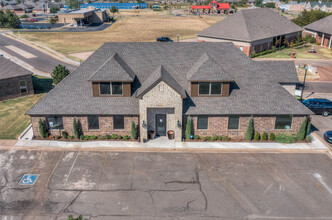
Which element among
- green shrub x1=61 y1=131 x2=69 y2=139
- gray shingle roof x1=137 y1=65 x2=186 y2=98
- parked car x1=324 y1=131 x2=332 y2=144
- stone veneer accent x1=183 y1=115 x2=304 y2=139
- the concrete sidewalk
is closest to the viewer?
gray shingle roof x1=137 y1=65 x2=186 y2=98

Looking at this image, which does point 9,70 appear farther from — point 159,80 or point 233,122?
point 233,122

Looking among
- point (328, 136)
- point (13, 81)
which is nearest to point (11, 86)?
point (13, 81)

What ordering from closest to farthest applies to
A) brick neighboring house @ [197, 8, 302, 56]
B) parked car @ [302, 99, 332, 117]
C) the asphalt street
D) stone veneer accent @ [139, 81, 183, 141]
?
1. stone veneer accent @ [139, 81, 183, 141]
2. parked car @ [302, 99, 332, 117]
3. the asphalt street
4. brick neighboring house @ [197, 8, 302, 56]

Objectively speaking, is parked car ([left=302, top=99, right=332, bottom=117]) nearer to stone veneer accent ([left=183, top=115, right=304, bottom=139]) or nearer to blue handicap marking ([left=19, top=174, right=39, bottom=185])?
stone veneer accent ([left=183, top=115, right=304, bottom=139])

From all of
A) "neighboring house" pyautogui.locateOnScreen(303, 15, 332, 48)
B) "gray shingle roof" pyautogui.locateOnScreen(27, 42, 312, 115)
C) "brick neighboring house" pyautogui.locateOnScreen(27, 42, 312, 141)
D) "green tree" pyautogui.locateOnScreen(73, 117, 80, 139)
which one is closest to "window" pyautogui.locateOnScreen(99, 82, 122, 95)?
"brick neighboring house" pyautogui.locateOnScreen(27, 42, 312, 141)

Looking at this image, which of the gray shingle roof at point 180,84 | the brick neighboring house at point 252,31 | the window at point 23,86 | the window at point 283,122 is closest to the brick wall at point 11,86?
the window at point 23,86

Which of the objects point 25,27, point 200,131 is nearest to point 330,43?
point 200,131

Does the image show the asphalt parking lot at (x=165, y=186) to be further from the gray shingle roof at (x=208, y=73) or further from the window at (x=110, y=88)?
the gray shingle roof at (x=208, y=73)
